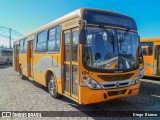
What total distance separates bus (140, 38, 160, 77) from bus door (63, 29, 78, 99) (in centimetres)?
886

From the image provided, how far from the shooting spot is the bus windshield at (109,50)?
5828 mm

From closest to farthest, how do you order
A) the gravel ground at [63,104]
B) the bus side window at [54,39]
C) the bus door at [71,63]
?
the bus door at [71,63]
the gravel ground at [63,104]
the bus side window at [54,39]

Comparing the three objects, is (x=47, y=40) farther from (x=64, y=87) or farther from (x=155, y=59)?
(x=155, y=59)

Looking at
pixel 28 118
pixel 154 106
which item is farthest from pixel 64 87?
pixel 154 106

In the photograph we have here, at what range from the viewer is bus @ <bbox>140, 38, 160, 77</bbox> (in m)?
13.8

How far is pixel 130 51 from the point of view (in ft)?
21.8

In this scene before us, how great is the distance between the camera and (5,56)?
118 ft

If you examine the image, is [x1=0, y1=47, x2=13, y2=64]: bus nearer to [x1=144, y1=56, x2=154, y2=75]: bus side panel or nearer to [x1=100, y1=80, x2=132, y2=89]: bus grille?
[x1=144, y1=56, x2=154, y2=75]: bus side panel

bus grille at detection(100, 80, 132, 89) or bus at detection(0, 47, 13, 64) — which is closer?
bus grille at detection(100, 80, 132, 89)

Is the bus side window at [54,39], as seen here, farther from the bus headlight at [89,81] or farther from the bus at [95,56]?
the bus headlight at [89,81]

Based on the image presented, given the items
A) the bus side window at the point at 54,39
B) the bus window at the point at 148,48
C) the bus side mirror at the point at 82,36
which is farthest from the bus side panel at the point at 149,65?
the bus side mirror at the point at 82,36

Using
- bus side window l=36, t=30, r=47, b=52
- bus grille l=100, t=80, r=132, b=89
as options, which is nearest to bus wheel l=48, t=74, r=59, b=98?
bus side window l=36, t=30, r=47, b=52

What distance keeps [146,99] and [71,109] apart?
132 inches

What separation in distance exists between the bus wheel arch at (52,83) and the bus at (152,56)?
8.26 metres
